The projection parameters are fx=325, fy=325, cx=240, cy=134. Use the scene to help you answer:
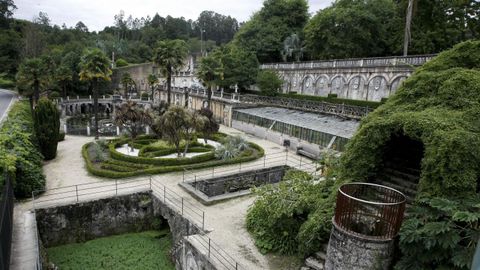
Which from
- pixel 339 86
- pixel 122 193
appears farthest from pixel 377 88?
pixel 122 193

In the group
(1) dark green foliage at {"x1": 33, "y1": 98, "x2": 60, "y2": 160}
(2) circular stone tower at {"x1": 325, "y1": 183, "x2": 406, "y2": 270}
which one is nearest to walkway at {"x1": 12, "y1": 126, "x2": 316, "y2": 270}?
(1) dark green foliage at {"x1": 33, "y1": 98, "x2": 60, "y2": 160}

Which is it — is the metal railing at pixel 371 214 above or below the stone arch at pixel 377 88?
below

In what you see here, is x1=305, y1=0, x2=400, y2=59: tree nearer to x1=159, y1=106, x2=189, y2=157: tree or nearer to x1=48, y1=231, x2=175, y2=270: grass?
x1=159, y1=106, x2=189, y2=157: tree

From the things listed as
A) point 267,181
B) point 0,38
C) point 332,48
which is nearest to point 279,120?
point 267,181

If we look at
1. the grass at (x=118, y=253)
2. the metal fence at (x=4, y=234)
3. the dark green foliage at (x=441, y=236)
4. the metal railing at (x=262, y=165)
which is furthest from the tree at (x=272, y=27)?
the dark green foliage at (x=441, y=236)

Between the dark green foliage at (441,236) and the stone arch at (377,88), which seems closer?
the dark green foliage at (441,236)

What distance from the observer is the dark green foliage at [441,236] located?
8477 millimetres

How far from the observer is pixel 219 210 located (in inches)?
699

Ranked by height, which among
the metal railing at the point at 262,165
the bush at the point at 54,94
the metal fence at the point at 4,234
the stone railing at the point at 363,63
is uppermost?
the stone railing at the point at 363,63

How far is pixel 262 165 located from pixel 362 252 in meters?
16.0

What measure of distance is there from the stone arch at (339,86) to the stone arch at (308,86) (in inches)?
142

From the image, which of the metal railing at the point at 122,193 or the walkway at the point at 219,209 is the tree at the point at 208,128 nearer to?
the walkway at the point at 219,209

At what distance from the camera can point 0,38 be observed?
225ft

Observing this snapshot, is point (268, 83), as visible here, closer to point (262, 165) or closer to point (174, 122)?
point (262, 165)
